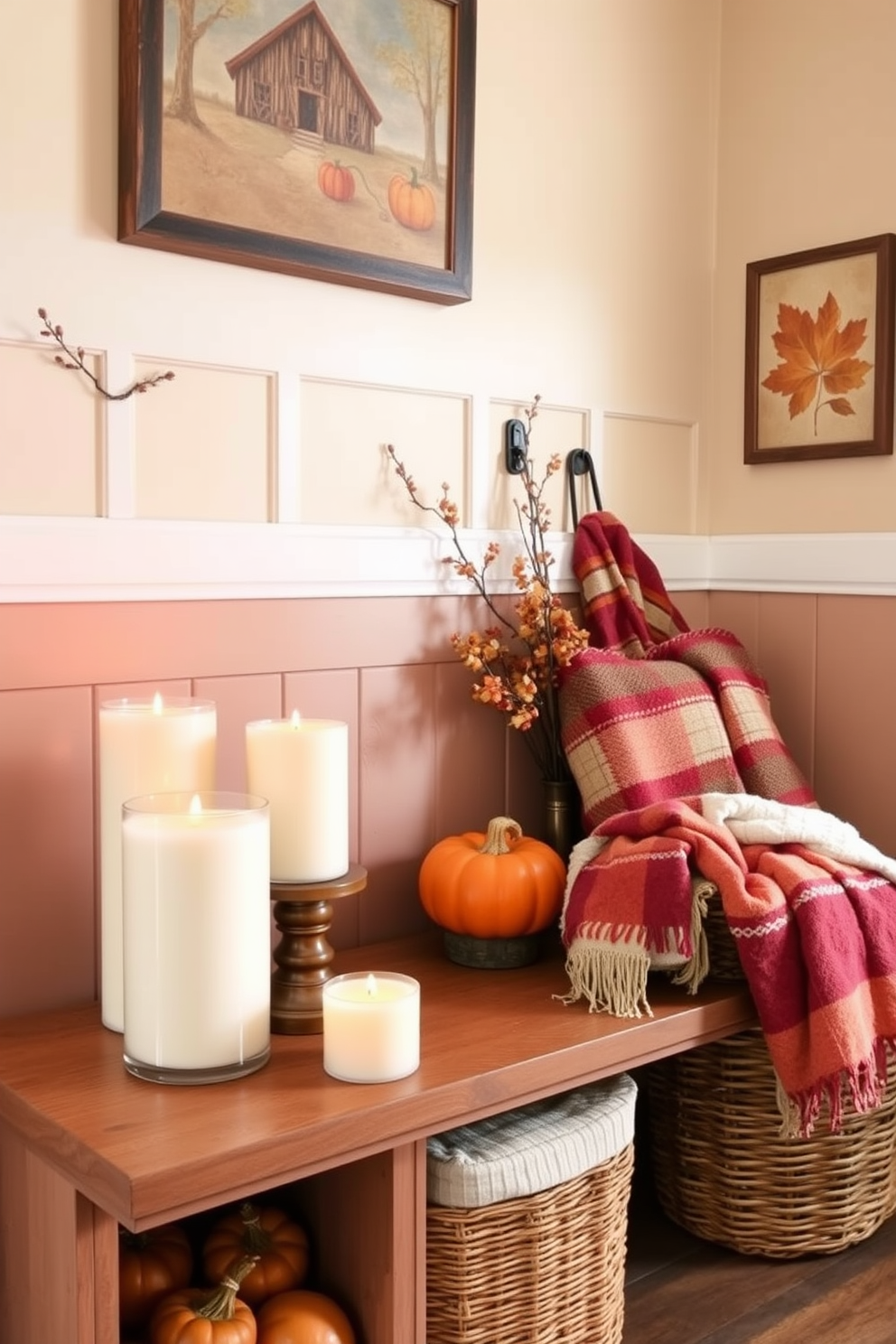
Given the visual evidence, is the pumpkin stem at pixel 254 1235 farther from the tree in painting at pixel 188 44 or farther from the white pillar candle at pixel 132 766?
the tree in painting at pixel 188 44

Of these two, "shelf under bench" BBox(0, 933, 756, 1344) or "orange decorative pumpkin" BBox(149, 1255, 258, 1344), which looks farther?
"orange decorative pumpkin" BBox(149, 1255, 258, 1344)

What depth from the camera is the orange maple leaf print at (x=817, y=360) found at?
2365 mm

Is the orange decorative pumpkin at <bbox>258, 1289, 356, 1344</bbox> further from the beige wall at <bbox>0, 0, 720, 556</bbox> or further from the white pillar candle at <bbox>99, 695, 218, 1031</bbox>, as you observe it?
the beige wall at <bbox>0, 0, 720, 556</bbox>

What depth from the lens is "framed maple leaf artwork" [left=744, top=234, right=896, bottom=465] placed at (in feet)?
7.59

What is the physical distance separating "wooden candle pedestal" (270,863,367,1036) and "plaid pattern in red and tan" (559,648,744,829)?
546 millimetres

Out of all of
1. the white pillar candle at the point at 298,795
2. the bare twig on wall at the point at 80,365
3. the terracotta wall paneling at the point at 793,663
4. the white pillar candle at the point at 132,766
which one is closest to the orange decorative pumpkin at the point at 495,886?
the white pillar candle at the point at 298,795

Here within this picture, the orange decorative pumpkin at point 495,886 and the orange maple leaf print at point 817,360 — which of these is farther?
the orange maple leaf print at point 817,360

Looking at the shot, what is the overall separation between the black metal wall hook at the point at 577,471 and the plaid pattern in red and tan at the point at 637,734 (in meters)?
0.28

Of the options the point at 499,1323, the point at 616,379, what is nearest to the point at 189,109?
the point at 616,379

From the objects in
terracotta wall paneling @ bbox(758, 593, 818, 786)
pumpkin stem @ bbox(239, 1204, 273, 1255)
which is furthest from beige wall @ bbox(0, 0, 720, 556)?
pumpkin stem @ bbox(239, 1204, 273, 1255)

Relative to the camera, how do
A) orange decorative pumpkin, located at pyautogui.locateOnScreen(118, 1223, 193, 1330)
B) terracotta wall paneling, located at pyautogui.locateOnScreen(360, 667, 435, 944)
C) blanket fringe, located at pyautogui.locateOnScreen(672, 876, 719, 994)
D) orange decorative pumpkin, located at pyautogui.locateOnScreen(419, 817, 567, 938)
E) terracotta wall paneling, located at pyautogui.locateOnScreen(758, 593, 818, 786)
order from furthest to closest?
terracotta wall paneling, located at pyautogui.locateOnScreen(758, 593, 818, 786) < terracotta wall paneling, located at pyautogui.locateOnScreen(360, 667, 435, 944) < orange decorative pumpkin, located at pyautogui.locateOnScreen(419, 817, 567, 938) < blanket fringe, located at pyautogui.locateOnScreen(672, 876, 719, 994) < orange decorative pumpkin, located at pyautogui.locateOnScreen(118, 1223, 193, 1330)

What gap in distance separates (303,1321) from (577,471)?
1.42 m

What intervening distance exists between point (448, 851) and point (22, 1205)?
754mm

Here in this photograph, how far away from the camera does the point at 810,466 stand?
8.04 ft
